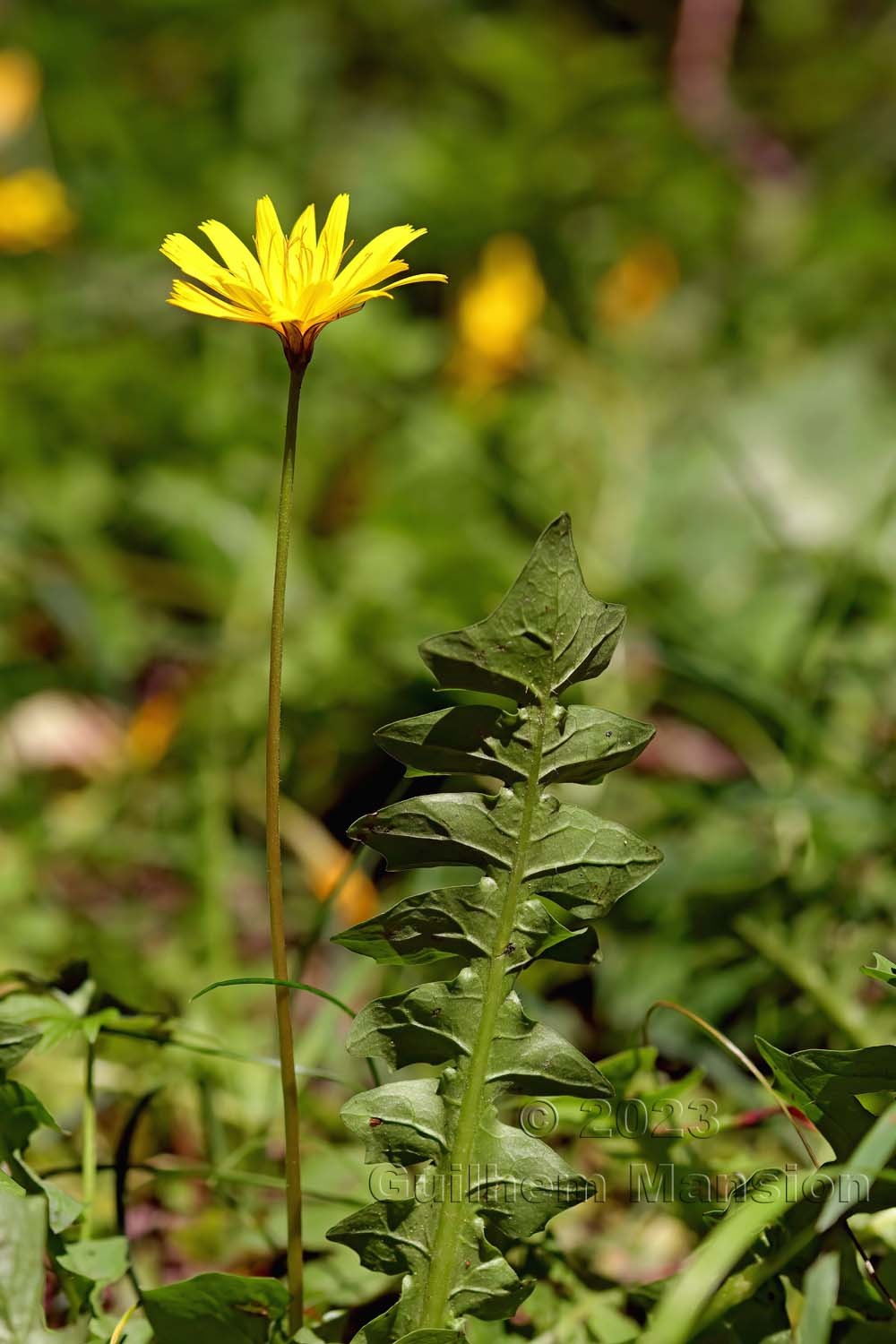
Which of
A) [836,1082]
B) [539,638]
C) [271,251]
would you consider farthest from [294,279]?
[836,1082]

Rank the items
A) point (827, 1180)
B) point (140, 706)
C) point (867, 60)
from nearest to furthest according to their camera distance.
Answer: point (827, 1180)
point (140, 706)
point (867, 60)

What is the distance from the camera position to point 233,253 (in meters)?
0.86

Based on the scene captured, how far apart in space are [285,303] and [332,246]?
2.8 inches

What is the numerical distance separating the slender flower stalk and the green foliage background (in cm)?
38

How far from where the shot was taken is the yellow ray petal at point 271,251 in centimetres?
78

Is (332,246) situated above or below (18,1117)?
above

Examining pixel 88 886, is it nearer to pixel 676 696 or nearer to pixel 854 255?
pixel 676 696

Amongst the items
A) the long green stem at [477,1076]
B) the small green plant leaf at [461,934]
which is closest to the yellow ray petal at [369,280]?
the long green stem at [477,1076]

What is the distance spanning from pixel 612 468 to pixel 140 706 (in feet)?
3.61

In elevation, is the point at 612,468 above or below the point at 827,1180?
above

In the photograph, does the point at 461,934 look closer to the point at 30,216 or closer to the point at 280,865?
the point at 280,865

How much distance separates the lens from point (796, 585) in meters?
2.20

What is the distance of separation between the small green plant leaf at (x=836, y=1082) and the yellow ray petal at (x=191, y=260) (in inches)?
25.6

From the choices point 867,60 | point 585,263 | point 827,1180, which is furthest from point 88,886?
point 867,60
